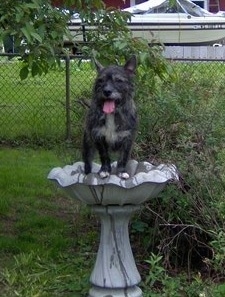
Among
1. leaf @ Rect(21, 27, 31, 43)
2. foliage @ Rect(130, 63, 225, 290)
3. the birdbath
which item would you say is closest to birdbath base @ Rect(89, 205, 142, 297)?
the birdbath

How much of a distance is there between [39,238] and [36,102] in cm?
571

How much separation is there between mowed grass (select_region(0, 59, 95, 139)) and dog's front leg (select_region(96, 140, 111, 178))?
5.49m

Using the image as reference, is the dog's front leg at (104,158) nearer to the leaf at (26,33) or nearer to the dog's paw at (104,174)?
the dog's paw at (104,174)

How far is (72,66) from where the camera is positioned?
37.8 feet

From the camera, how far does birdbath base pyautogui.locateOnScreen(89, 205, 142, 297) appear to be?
203 inches

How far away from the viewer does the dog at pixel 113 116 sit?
4.61 meters

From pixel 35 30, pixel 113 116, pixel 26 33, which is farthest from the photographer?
pixel 35 30

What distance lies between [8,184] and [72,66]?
3485mm

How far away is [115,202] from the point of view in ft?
16.1

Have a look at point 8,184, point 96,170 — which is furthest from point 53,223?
point 96,170

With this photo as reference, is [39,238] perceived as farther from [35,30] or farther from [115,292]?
[35,30]

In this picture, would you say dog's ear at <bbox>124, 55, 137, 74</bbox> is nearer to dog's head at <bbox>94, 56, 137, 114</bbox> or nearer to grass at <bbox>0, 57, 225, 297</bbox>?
dog's head at <bbox>94, 56, 137, 114</bbox>

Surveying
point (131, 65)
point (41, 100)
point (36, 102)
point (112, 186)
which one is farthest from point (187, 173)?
point (36, 102)

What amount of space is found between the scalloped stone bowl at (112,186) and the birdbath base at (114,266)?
0.26 metres
